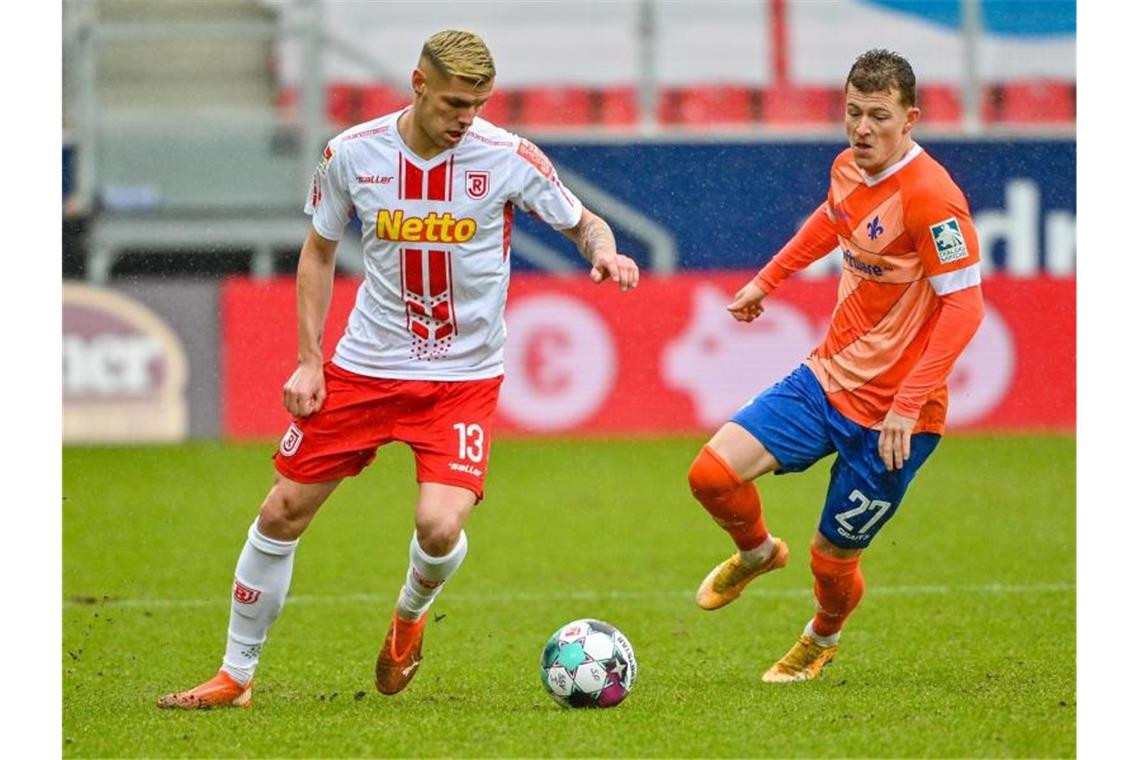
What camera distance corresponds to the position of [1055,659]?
6840mm

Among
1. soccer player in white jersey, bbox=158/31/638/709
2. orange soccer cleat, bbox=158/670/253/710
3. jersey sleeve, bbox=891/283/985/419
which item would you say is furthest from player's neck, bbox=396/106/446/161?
orange soccer cleat, bbox=158/670/253/710

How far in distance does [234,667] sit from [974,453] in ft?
31.1

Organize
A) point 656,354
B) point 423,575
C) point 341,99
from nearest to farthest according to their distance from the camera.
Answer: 1. point 423,575
2. point 656,354
3. point 341,99

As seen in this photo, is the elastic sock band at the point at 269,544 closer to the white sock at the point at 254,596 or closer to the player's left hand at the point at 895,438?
the white sock at the point at 254,596

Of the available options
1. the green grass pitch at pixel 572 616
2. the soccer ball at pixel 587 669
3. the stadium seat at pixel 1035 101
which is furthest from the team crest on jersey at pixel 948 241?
the stadium seat at pixel 1035 101

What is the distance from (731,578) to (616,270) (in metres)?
1.58

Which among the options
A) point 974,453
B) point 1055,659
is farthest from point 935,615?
point 974,453

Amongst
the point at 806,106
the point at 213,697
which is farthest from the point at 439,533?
the point at 806,106

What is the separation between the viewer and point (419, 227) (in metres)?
5.92

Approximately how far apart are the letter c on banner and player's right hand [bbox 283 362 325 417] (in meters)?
9.49

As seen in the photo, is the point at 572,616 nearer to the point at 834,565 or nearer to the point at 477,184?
the point at 834,565

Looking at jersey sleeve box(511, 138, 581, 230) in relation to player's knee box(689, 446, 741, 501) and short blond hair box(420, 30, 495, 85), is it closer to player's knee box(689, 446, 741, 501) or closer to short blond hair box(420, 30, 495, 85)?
short blond hair box(420, 30, 495, 85)

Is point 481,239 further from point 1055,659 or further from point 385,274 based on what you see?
point 1055,659

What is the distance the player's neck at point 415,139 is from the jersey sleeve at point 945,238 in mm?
1603
